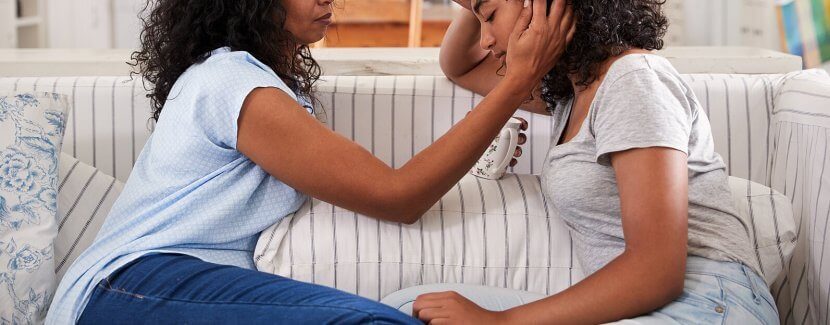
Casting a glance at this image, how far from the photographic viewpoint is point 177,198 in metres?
1.59

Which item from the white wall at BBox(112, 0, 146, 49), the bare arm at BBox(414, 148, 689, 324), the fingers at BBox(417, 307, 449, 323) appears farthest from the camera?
the white wall at BBox(112, 0, 146, 49)

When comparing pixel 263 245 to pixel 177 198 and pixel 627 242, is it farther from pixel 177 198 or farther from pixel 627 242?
pixel 627 242

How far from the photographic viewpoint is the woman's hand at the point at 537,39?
1.55 m

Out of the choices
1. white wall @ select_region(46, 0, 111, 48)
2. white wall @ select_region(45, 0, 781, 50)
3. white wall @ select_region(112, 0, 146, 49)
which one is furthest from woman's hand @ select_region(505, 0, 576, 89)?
white wall @ select_region(112, 0, 146, 49)

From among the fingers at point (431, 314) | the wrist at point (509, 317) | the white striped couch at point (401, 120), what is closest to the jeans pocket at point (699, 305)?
the wrist at point (509, 317)

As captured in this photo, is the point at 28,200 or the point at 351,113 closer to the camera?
the point at 28,200

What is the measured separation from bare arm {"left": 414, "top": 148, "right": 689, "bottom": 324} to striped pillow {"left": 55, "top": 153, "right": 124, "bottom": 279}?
82 cm

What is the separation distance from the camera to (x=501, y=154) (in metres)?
1.83

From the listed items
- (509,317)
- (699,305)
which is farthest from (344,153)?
(699,305)

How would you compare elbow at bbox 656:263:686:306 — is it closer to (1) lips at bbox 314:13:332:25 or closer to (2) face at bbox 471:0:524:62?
(2) face at bbox 471:0:524:62

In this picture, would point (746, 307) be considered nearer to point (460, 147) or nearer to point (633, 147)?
point (633, 147)

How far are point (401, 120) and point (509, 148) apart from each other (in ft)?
1.19

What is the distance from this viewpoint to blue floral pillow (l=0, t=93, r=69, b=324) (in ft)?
5.67

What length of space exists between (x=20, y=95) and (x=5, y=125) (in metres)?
0.08
